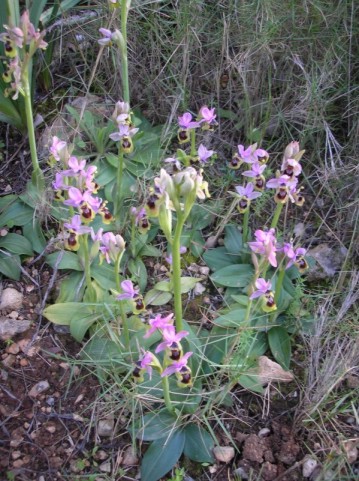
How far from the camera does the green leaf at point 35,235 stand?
2.78m

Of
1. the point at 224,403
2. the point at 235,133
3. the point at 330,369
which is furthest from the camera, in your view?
the point at 235,133

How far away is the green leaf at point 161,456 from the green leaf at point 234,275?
2.32 feet

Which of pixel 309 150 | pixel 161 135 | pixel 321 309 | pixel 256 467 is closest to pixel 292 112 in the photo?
pixel 309 150

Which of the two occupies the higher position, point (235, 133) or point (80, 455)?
point (235, 133)

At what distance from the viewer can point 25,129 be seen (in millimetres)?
3217

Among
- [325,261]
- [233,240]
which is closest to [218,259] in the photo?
[233,240]

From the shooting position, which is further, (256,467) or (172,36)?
(172,36)

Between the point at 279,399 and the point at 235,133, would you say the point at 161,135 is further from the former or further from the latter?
the point at 279,399

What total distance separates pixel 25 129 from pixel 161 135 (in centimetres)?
72

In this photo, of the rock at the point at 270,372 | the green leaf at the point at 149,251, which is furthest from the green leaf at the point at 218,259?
the rock at the point at 270,372

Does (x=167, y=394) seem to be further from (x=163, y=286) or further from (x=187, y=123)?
(x=187, y=123)

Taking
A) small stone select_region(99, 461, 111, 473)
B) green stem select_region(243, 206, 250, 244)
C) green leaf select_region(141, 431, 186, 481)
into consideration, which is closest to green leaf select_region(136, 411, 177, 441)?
green leaf select_region(141, 431, 186, 481)

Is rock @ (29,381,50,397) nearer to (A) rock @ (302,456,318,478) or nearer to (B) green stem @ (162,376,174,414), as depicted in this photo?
(B) green stem @ (162,376,174,414)

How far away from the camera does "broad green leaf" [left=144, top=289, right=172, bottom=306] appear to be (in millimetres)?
2584
